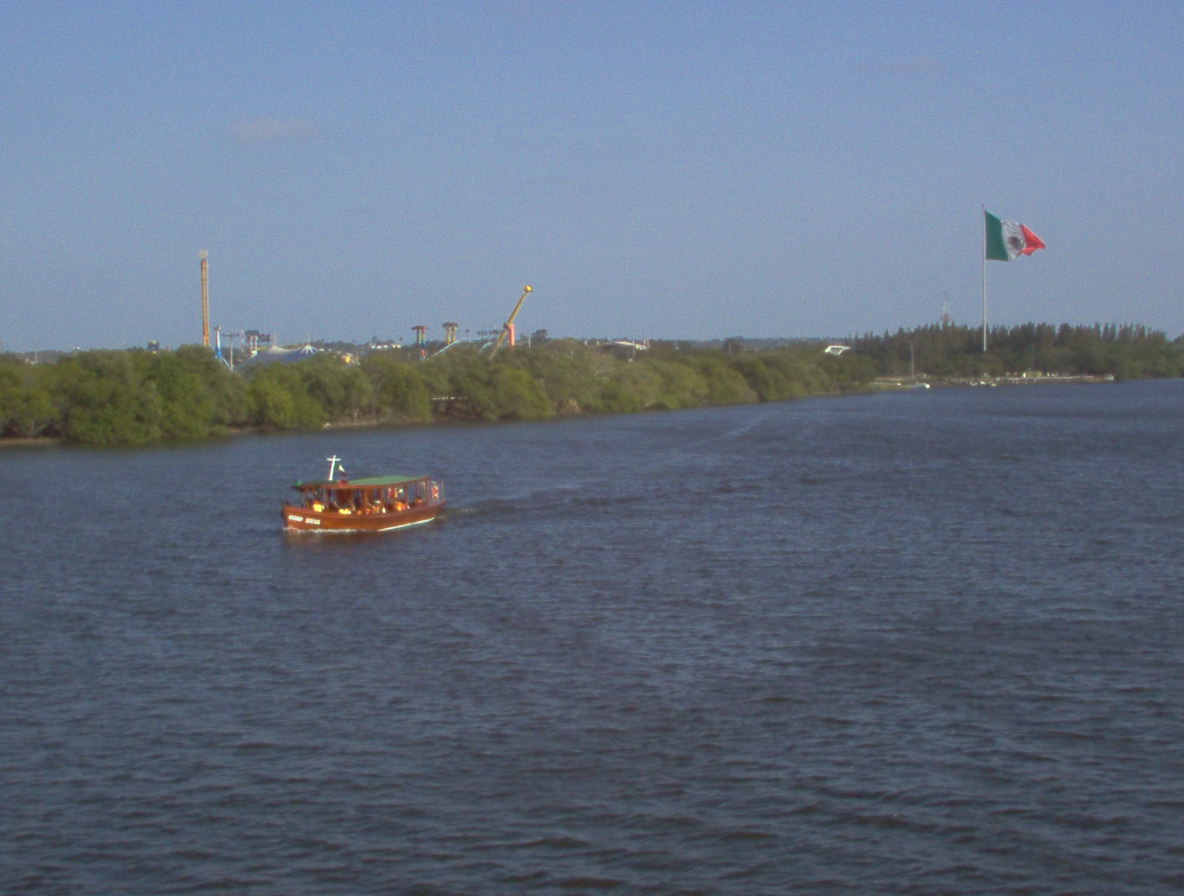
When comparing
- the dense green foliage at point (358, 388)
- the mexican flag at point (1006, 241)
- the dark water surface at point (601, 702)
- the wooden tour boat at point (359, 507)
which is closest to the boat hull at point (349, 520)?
the wooden tour boat at point (359, 507)

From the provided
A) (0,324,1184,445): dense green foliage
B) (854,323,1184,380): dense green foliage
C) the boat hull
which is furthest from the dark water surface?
(854,323,1184,380): dense green foliage

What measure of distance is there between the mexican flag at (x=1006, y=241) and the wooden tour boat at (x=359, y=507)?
8953 cm

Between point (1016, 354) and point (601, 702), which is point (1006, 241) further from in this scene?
point (601, 702)

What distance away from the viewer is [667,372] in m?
106

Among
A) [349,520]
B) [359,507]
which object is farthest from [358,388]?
[349,520]

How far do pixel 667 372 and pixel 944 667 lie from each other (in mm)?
86759

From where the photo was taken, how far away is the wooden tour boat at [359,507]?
3497 cm

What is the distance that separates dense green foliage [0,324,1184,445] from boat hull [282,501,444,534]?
3472 cm

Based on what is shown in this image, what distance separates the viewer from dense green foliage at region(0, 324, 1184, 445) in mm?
67188

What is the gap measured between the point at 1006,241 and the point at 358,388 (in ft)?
215

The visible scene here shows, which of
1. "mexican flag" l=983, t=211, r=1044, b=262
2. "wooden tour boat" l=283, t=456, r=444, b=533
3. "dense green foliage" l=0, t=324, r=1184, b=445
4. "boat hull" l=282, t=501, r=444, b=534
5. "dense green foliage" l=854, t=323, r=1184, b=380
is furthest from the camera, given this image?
"dense green foliage" l=854, t=323, r=1184, b=380

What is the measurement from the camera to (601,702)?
18438 mm

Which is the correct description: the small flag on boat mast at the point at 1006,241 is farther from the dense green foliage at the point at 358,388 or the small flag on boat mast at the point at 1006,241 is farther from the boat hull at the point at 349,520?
the boat hull at the point at 349,520

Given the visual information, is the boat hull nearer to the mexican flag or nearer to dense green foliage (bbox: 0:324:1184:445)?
dense green foliage (bbox: 0:324:1184:445)
